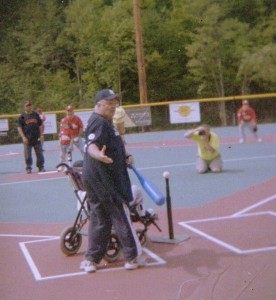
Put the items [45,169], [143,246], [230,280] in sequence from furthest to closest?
[45,169] → [143,246] → [230,280]

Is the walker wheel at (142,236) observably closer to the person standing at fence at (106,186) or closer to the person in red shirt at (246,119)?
the person standing at fence at (106,186)

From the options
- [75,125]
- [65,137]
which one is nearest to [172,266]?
[75,125]

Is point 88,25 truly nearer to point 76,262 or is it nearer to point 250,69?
point 250,69

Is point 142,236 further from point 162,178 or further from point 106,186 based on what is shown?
point 162,178

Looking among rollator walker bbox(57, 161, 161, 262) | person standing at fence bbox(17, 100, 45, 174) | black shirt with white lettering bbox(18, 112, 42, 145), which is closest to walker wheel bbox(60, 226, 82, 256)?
rollator walker bbox(57, 161, 161, 262)

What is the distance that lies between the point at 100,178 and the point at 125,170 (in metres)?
0.21

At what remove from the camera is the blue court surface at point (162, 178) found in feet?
29.2

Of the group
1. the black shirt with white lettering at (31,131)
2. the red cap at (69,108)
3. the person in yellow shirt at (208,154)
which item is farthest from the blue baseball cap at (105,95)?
the black shirt with white lettering at (31,131)

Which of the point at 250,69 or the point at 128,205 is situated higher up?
the point at 250,69

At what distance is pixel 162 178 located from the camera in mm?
11320

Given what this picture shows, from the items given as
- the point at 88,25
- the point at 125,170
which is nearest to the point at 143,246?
the point at 125,170

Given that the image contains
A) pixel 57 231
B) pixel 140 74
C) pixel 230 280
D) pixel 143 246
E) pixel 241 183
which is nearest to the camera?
pixel 230 280

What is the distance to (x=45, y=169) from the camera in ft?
45.7

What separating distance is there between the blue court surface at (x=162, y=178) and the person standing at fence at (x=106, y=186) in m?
1.86
